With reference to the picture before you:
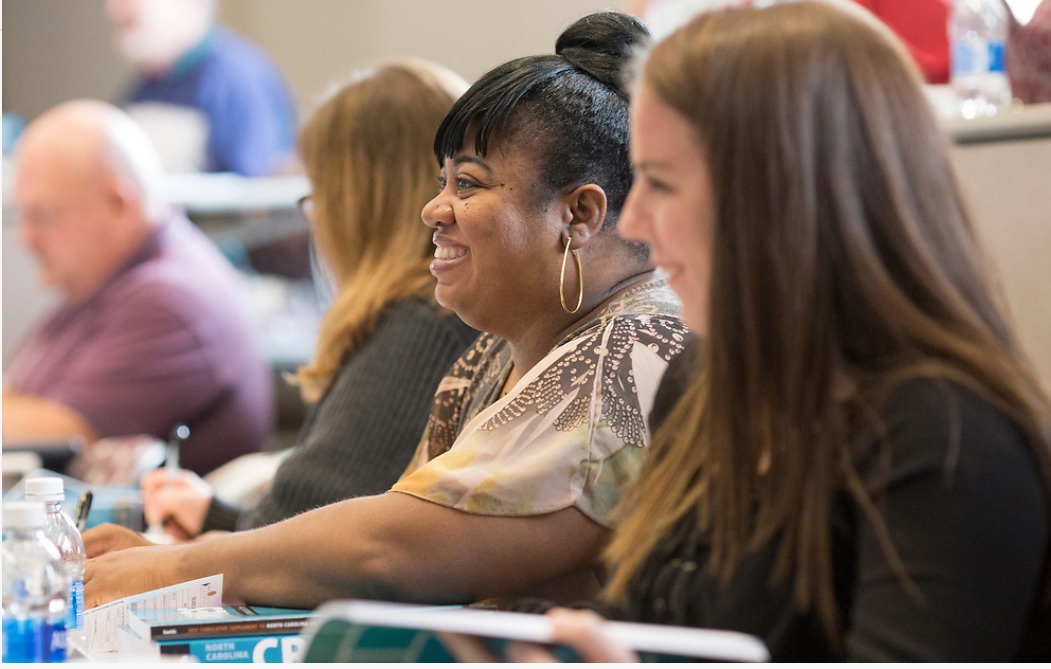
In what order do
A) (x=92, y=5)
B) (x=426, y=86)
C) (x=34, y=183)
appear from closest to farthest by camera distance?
(x=426, y=86), (x=34, y=183), (x=92, y=5)

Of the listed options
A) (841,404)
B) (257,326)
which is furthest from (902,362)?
(257,326)

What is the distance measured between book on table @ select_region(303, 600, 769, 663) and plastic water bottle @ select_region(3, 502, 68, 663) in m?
0.42

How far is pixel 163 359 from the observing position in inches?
139

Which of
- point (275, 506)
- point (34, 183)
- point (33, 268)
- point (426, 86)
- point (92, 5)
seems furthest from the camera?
point (92, 5)

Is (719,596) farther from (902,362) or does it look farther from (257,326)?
(257,326)

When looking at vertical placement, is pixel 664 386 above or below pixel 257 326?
above

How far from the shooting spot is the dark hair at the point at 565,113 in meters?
1.61

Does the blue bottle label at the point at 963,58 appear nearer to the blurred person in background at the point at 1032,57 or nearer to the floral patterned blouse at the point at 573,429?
the blurred person in background at the point at 1032,57

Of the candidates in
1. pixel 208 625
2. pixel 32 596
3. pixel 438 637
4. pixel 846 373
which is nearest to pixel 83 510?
pixel 32 596

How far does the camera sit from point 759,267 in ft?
3.35

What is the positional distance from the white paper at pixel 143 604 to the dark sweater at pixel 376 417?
17.0 inches

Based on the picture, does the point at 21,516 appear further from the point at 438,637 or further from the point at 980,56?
the point at 980,56

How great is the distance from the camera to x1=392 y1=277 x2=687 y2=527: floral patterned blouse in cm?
142

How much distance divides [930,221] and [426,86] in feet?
4.28
